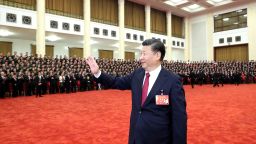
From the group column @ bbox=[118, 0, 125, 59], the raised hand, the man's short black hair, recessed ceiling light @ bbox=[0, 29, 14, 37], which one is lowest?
the raised hand

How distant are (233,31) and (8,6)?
23.1 metres

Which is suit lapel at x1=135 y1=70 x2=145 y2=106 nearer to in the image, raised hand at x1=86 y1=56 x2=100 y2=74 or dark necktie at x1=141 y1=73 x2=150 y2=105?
dark necktie at x1=141 y1=73 x2=150 y2=105

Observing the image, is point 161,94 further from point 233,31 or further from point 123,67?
point 233,31

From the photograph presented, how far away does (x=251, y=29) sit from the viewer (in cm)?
2659

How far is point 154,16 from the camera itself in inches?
1139

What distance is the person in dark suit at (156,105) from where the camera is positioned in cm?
198

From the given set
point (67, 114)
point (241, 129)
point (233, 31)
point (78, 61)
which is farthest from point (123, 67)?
point (233, 31)

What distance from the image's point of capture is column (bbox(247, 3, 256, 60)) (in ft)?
86.4

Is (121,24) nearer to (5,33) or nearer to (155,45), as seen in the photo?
(5,33)

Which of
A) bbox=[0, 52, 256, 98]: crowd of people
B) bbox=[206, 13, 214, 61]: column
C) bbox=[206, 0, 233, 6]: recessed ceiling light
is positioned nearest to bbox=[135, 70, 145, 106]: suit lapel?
bbox=[0, 52, 256, 98]: crowd of people

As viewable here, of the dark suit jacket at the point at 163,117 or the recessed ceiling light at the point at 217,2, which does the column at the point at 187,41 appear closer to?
the recessed ceiling light at the point at 217,2

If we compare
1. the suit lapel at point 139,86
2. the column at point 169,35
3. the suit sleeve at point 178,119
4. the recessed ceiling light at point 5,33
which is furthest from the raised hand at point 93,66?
the column at point 169,35

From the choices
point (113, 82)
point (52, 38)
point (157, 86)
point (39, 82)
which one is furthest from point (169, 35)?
point (157, 86)

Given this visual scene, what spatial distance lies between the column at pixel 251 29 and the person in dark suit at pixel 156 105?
27.5 meters
